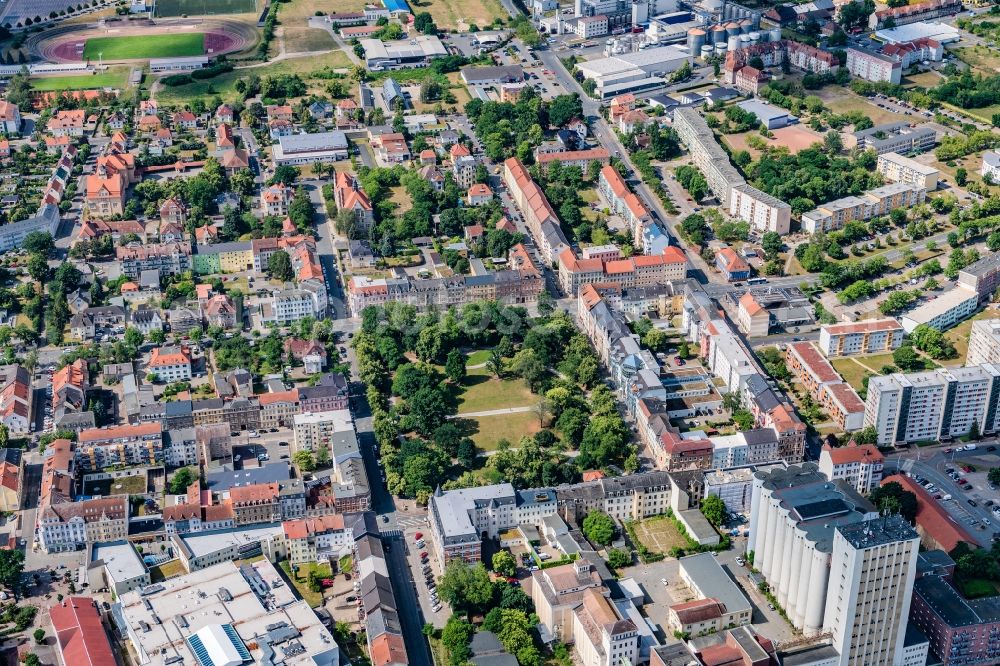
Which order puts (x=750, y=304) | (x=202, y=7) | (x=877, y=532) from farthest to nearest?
(x=202, y=7) < (x=750, y=304) < (x=877, y=532)

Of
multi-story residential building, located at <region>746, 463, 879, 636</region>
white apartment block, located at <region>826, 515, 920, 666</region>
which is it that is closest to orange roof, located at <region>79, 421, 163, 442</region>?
multi-story residential building, located at <region>746, 463, 879, 636</region>

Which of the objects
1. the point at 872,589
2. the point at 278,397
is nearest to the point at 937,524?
the point at 872,589

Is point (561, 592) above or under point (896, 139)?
above

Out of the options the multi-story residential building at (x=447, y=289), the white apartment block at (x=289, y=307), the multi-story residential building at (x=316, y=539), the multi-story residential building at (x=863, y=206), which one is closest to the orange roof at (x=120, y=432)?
the multi-story residential building at (x=316, y=539)

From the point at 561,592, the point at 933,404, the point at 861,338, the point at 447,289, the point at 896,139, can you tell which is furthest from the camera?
the point at 896,139

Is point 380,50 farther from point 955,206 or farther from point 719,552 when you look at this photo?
point 719,552

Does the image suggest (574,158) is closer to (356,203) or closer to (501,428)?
(356,203)

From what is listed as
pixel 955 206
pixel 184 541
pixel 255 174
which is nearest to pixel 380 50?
pixel 255 174
